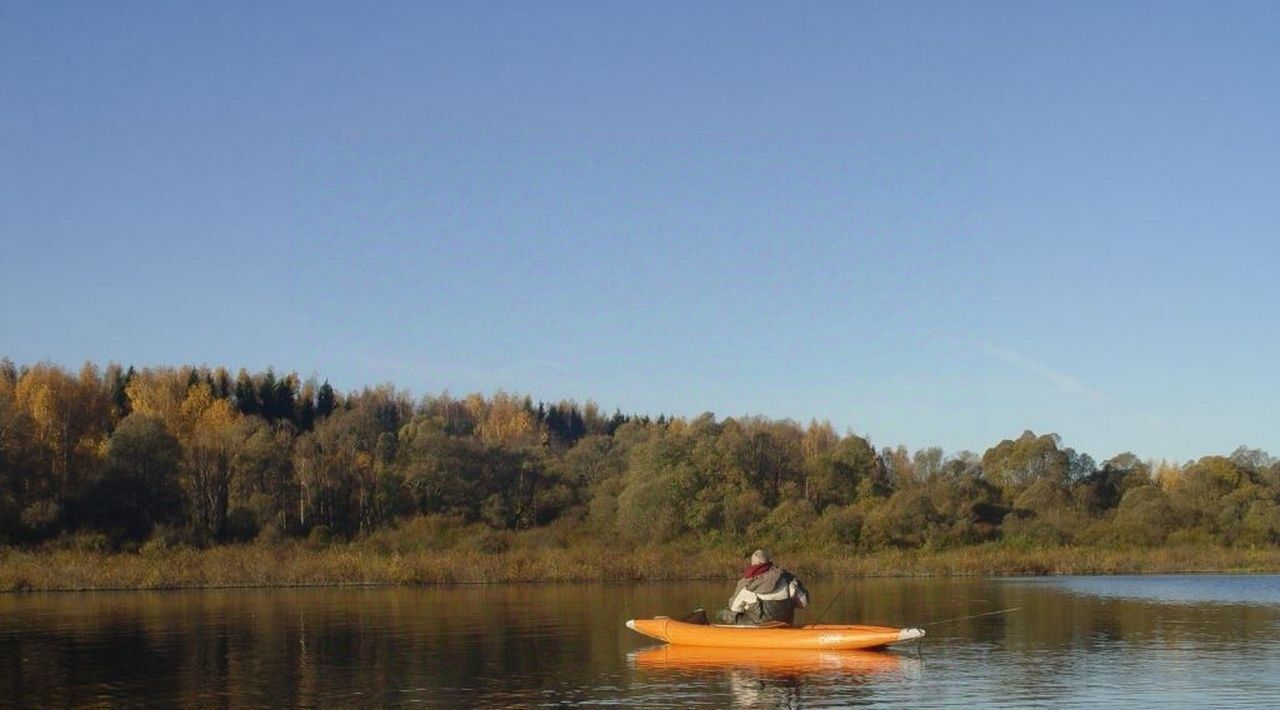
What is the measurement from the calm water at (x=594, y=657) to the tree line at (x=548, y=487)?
1212 inches

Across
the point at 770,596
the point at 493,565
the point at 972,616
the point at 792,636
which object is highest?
the point at 770,596

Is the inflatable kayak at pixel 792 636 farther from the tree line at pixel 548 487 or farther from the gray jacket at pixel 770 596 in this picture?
the tree line at pixel 548 487

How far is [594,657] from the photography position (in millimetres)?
26469

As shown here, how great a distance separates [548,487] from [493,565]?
34.0 m

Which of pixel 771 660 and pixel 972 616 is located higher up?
pixel 771 660

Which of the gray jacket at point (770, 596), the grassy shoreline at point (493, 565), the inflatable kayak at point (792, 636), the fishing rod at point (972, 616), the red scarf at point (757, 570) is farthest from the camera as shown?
the grassy shoreline at point (493, 565)

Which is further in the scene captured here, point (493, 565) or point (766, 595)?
point (493, 565)

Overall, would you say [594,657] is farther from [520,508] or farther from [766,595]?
[520,508]

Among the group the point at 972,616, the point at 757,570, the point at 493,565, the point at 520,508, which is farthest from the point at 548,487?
the point at 757,570

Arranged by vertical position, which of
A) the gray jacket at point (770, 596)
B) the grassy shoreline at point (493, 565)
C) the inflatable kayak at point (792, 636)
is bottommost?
the grassy shoreline at point (493, 565)

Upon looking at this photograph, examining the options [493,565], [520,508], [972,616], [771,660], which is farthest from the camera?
[520,508]

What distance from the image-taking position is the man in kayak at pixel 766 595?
26.9 meters

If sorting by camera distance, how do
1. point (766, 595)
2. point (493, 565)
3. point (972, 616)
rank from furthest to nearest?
point (493, 565) → point (972, 616) → point (766, 595)

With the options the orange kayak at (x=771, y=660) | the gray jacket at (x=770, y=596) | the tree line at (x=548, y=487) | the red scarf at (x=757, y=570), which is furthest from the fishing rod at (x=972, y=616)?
the tree line at (x=548, y=487)
